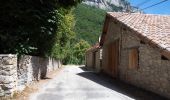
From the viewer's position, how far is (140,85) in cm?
1778

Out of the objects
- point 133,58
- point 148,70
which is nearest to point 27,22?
point 133,58

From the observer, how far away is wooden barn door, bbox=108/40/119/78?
80.4 ft

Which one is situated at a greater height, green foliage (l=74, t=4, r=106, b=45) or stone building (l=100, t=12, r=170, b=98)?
green foliage (l=74, t=4, r=106, b=45)

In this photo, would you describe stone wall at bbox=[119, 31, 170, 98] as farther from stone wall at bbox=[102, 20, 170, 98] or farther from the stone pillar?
the stone pillar

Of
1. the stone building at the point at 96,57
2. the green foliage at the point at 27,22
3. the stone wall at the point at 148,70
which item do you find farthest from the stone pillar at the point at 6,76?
the stone building at the point at 96,57

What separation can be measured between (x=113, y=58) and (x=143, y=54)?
345 inches

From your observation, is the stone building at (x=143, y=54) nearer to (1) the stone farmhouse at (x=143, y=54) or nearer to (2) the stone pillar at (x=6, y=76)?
(1) the stone farmhouse at (x=143, y=54)

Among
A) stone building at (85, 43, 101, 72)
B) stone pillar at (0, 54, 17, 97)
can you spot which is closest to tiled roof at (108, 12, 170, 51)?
stone pillar at (0, 54, 17, 97)

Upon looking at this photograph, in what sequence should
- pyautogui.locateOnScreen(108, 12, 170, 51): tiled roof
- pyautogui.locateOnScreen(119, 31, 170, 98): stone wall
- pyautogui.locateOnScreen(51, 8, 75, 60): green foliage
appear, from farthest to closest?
pyautogui.locateOnScreen(51, 8, 75, 60): green foliage < pyautogui.locateOnScreen(108, 12, 170, 51): tiled roof < pyautogui.locateOnScreen(119, 31, 170, 98): stone wall

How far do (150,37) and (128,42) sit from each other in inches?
192

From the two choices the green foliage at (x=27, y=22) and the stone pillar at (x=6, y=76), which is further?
the green foliage at (x=27, y=22)

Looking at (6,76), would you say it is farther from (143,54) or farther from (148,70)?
(143,54)

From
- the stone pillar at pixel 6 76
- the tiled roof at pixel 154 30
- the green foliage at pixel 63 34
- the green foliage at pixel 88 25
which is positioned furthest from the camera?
the green foliage at pixel 88 25

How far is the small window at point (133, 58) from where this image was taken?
61.1 ft
